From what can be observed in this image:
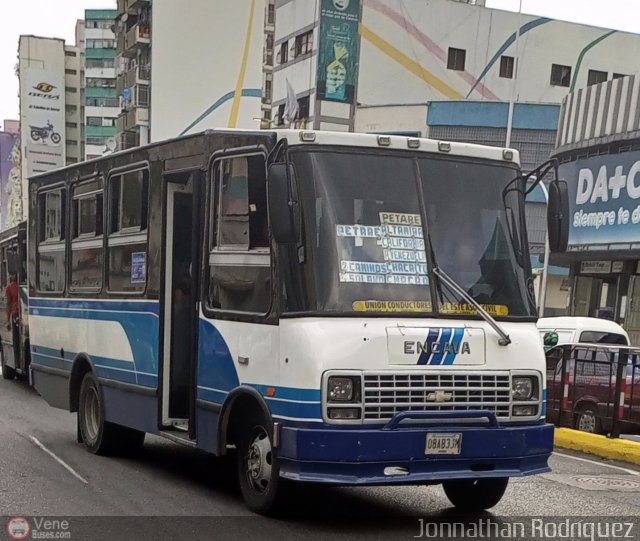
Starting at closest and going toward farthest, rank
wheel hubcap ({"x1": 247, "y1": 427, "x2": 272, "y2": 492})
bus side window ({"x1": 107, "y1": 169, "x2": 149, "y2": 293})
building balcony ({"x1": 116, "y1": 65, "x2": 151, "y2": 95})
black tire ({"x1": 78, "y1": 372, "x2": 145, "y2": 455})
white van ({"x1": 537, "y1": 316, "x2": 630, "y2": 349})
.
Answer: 1. wheel hubcap ({"x1": 247, "y1": 427, "x2": 272, "y2": 492})
2. bus side window ({"x1": 107, "y1": 169, "x2": 149, "y2": 293})
3. black tire ({"x1": 78, "y1": 372, "x2": 145, "y2": 455})
4. white van ({"x1": 537, "y1": 316, "x2": 630, "y2": 349})
5. building balcony ({"x1": 116, "y1": 65, "x2": 151, "y2": 95})

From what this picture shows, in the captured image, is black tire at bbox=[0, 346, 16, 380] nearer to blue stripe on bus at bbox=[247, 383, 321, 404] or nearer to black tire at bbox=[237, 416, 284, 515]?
black tire at bbox=[237, 416, 284, 515]

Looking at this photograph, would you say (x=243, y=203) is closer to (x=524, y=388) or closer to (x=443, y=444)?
(x=443, y=444)

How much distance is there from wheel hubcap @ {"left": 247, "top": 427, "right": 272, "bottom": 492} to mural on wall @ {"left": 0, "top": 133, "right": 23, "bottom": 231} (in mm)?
86233

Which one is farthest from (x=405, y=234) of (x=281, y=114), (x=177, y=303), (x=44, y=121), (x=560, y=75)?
(x=44, y=121)

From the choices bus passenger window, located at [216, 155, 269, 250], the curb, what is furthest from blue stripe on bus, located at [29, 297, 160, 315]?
the curb

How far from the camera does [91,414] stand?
394 inches

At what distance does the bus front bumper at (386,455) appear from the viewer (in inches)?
245

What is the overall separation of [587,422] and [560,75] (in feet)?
151

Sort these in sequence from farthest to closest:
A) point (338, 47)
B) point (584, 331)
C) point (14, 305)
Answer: point (338, 47), point (14, 305), point (584, 331)

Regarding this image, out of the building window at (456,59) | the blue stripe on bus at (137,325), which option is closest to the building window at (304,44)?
the building window at (456,59)

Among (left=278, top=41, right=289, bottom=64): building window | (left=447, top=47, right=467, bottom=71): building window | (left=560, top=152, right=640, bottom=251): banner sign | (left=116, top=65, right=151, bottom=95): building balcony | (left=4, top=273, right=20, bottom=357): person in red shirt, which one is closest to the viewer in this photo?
(left=4, top=273, right=20, bottom=357): person in red shirt

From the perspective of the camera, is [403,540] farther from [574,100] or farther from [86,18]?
[86,18]

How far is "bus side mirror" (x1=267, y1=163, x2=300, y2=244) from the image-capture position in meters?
6.43

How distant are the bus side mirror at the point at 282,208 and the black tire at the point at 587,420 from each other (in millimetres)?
7865
